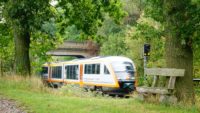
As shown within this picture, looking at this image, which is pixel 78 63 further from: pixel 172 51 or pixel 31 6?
pixel 172 51

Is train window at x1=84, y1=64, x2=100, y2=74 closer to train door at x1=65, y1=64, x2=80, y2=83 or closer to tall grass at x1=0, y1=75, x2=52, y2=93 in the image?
train door at x1=65, y1=64, x2=80, y2=83

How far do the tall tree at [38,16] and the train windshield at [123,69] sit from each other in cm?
576

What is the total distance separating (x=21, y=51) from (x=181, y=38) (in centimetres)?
1367

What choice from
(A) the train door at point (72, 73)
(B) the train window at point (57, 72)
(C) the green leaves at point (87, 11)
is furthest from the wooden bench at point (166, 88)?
(B) the train window at point (57, 72)

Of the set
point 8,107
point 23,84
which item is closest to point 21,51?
point 23,84

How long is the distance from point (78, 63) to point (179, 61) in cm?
2791

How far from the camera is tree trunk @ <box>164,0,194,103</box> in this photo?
40.5ft

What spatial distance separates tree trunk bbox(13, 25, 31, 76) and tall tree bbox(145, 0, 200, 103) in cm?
1267

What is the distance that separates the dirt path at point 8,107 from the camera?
11.3 metres

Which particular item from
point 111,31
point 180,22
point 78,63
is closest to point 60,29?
point 78,63

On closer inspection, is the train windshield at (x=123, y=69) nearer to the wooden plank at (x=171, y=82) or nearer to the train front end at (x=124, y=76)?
the train front end at (x=124, y=76)

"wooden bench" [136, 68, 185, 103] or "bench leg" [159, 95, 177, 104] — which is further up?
"wooden bench" [136, 68, 185, 103]

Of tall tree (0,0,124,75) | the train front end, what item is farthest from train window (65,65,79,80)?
tall tree (0,0,124,75)

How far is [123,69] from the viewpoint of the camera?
34125mm
